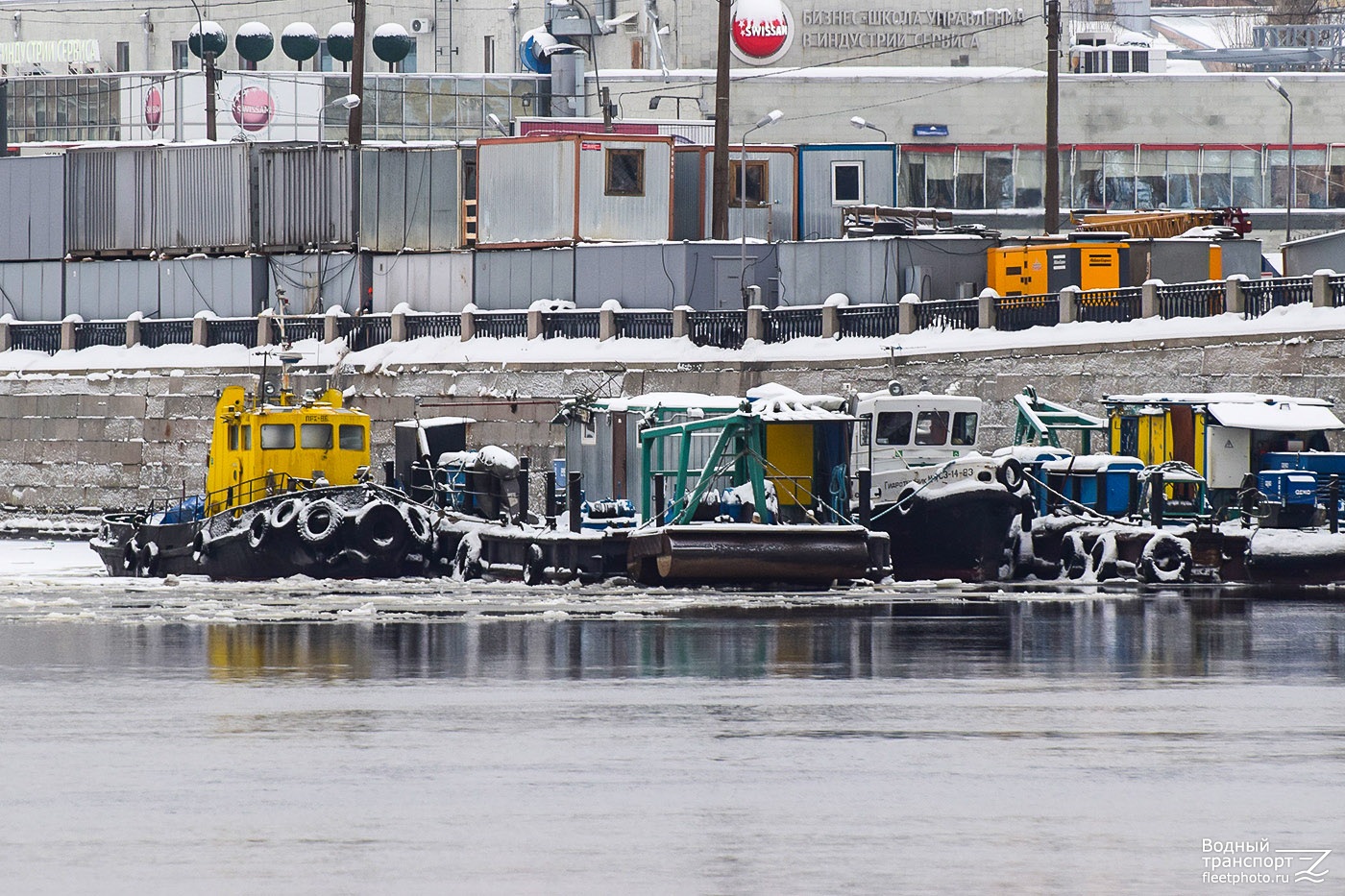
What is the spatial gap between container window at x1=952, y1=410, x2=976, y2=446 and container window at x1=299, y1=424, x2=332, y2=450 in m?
10.9

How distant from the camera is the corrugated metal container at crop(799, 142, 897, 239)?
56625 mm

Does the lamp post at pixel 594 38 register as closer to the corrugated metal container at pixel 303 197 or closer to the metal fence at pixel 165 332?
Result: the corrugated metal container at pixel 303 197

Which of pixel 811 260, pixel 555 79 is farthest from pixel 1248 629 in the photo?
pixel 555 79

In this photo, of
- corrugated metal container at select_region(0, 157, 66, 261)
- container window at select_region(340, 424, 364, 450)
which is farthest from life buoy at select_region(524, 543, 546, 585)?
corrugated metal container at select_region(0, 157, 66, 261)

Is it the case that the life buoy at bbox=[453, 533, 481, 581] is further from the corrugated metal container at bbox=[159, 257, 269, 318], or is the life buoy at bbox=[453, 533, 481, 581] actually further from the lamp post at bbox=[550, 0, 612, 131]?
the lamp post at bbox=[550, 0, 612, 131]

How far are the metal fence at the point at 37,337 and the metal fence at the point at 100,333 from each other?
640 millimetres

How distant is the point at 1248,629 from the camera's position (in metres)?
25.0

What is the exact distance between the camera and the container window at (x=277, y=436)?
1470 inches

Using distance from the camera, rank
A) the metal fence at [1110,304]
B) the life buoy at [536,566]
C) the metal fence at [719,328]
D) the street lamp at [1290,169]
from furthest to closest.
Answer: the street lamp at [1290,169]
the metal fence at [719,328]
the metal fence at [1110,304]
the life buoy at [536,566]

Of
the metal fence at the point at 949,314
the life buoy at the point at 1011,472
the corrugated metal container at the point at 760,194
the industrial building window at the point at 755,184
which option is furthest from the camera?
the industrial building window at the point at 755,184

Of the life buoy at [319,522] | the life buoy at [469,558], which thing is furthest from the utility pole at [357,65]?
the life buoy at [469,558]

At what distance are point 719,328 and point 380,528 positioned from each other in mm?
14826

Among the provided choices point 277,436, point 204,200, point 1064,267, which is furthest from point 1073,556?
point 204,200

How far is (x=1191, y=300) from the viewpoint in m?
42.0
